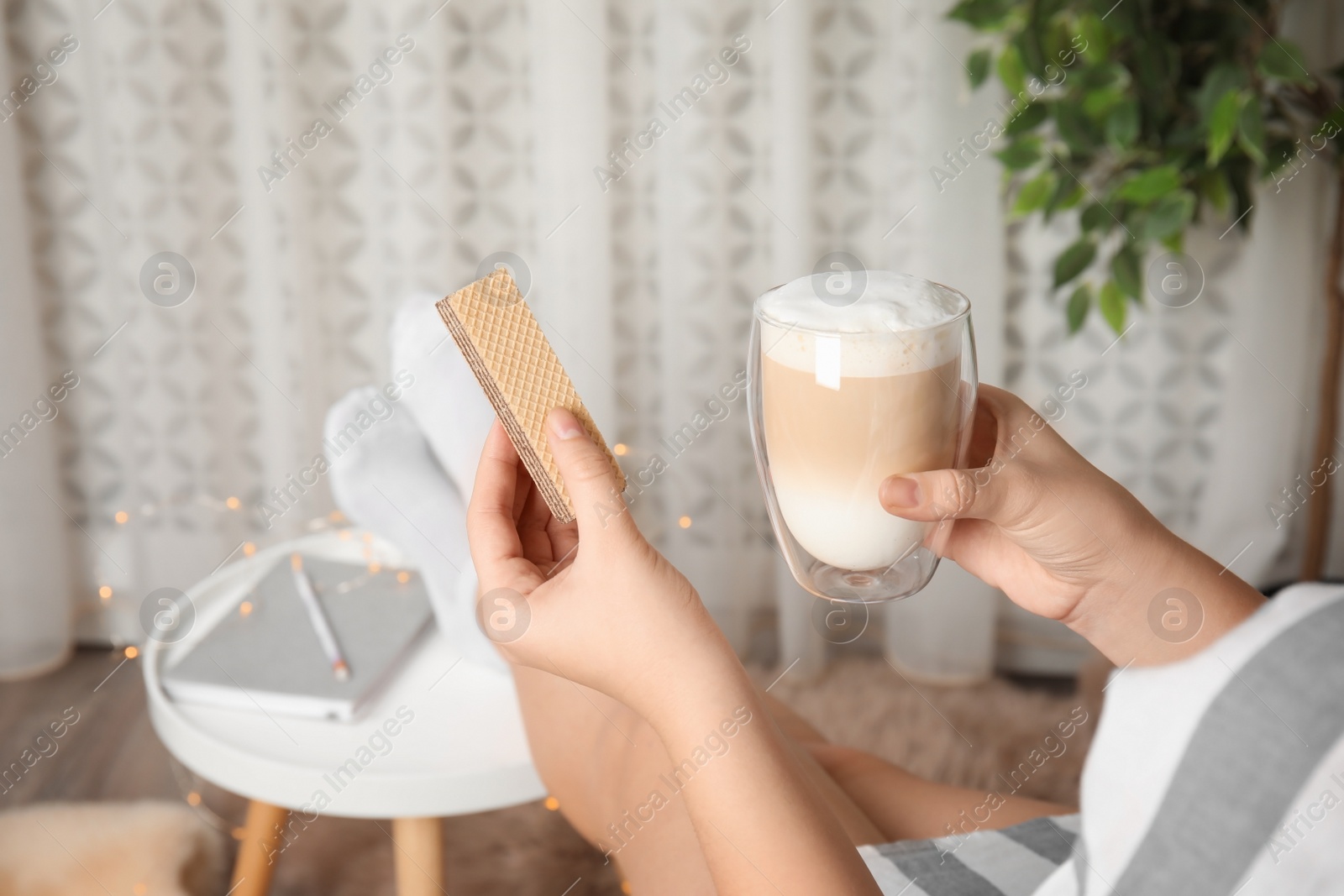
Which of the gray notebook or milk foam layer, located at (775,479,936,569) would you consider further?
the gray notebook

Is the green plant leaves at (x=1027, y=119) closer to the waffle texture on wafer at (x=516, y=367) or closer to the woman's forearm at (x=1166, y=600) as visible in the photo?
the woman's forearm at (x=1166, y=600)

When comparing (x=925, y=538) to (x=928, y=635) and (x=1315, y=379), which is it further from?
(x=1315, y=379)

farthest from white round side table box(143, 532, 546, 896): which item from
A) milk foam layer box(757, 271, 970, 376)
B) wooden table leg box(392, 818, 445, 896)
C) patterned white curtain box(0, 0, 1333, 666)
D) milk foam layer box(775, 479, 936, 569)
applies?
patterned white curtain box(0, 0, 1333, 666)

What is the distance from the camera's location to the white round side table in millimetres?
1045

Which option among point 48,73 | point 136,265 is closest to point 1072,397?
point 136,265

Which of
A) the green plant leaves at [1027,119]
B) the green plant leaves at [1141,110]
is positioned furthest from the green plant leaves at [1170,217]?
the green plant leaves at [1027,119]

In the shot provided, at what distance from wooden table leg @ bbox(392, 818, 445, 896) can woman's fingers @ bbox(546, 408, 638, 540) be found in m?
0.62

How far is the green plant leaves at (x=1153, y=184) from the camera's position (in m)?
1.49

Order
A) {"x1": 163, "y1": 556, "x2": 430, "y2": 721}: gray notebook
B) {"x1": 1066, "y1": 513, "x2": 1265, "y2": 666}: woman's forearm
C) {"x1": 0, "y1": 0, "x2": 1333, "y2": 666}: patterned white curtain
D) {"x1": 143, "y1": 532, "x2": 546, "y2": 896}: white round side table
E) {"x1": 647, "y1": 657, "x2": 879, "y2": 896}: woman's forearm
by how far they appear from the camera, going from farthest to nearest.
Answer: {"x1": 0, "y1": 0, "x2": 1333, "y2": 666}: patterned white curtain, {"x1": 163, "y1": 556, "x2": 430, "y2": 721}: gray notebook, {"x1": 143, "y1": 532, "x2": 546, "y2": 896}: white round side table, {"x1": 1066, "y1": 513, "x2": 1265, "y2": 666}: woman's forearm, {"x1": 647, "y1": 657, "x2": 879, "y2": 896}: woman's forearm

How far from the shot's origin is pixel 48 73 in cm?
194

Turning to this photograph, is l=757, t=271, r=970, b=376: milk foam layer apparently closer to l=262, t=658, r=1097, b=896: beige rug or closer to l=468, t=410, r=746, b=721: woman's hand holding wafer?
l=468, t=410, r=746, b=721: woman's hand holding wafer

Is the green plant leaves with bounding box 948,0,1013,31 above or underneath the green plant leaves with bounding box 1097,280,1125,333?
above

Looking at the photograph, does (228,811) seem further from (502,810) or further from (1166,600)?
(1166,600)

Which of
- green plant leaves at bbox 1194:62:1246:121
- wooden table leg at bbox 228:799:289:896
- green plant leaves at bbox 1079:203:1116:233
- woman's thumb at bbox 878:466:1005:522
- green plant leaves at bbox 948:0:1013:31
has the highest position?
green plant leaves at bbox 948:0:1013:31
